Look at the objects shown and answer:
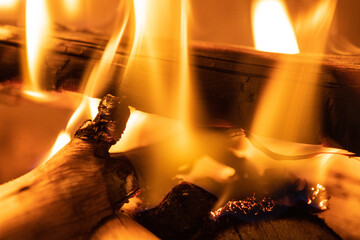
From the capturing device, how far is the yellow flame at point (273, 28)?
2.12m

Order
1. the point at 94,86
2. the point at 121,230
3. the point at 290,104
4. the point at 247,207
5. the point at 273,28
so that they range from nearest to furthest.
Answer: the point at 121,230
the point at 247,207
the point at 290,104
the point at 94,86
the point at 273,28

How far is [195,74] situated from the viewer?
146 centimetres

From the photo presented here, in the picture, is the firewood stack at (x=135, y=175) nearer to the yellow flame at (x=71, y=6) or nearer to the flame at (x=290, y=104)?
the flame at (x=290, y=104)

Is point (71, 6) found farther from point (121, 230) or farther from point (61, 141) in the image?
point (121, 230)

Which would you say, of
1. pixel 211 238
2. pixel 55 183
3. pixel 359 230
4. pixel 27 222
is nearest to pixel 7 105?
pixel 55 183

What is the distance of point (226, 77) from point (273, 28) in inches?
37.6

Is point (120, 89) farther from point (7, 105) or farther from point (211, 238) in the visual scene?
point (211, 238)

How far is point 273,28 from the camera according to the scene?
2135mm

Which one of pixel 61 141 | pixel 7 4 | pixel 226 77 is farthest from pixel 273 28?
pixel 7 4

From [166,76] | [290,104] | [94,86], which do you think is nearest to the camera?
[290,104]

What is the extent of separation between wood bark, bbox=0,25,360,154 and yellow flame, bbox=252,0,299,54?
2.48 ft

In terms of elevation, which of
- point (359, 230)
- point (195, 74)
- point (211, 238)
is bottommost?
point (211, 238)

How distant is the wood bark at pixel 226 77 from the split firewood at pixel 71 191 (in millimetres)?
388

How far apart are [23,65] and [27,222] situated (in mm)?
1218
